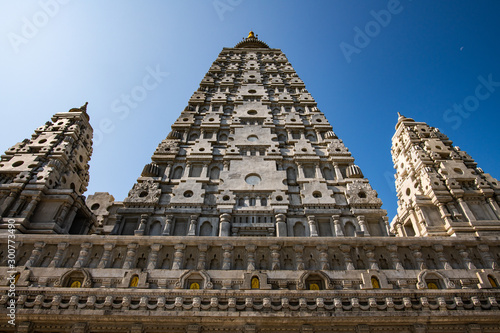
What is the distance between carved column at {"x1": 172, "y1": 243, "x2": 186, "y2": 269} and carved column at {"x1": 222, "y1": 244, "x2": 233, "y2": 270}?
4.63 feet

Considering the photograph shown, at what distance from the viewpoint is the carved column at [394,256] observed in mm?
11102

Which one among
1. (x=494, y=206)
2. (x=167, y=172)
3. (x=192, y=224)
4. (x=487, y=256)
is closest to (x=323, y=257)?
(x=192, y=224)

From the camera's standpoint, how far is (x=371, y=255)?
11289 mm

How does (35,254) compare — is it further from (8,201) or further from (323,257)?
(323,257)

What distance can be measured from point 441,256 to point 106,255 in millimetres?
11633

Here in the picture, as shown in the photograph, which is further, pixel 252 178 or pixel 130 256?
pixel 252 178

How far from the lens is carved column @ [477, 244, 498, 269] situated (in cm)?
1134

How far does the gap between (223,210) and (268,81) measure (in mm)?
14842

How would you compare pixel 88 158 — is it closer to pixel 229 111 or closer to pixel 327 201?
pixel 229 111

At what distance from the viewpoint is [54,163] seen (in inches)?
610

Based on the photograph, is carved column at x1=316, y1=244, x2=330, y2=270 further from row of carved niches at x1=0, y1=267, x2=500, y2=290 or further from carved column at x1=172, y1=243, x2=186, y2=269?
carved column at x1=172, y1=243, x2=186, y2=269

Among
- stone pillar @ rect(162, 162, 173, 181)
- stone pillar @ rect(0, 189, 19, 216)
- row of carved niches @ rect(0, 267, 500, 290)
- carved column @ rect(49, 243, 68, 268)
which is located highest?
stone pillar @ rect(162, 162, 173, 181)

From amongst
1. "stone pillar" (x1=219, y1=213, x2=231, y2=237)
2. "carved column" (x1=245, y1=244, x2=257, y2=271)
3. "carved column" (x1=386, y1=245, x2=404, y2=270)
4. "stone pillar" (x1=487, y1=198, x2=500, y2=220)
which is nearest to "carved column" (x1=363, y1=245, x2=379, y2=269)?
Answer: "carved column" (x1=386, y1=245, x2=404, y2=270)

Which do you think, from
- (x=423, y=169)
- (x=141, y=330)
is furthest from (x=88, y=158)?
(x=423, y=169)
